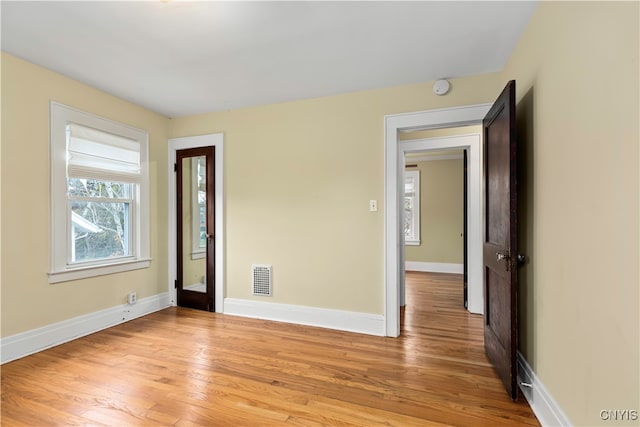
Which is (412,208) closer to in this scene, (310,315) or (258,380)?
(310,315)

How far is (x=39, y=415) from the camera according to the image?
1781 millimetres

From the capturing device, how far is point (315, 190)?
334cm

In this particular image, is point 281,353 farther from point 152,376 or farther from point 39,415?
point 39,415

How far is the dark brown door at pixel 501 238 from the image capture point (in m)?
1.90

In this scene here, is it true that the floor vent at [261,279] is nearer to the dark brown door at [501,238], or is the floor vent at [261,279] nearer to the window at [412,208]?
the dark brown door at [501,238]

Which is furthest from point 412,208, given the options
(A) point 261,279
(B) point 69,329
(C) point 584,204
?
(B) point 69,329

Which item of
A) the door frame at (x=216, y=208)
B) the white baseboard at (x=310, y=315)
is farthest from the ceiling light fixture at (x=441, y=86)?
the door frame at (x=216, y=208)

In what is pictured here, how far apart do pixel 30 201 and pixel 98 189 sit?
2.12 ft

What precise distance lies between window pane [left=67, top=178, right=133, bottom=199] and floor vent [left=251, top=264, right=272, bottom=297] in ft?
5.60

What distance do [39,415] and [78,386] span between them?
0.30 metres

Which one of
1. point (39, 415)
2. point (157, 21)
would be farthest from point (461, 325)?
point (157, 21)

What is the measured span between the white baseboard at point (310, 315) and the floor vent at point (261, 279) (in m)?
0.13

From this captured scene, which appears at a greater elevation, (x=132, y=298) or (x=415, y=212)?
(x=415, y=212)

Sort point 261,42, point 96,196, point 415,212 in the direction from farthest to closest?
point 415,212 < point 96,196 < point 261,42
